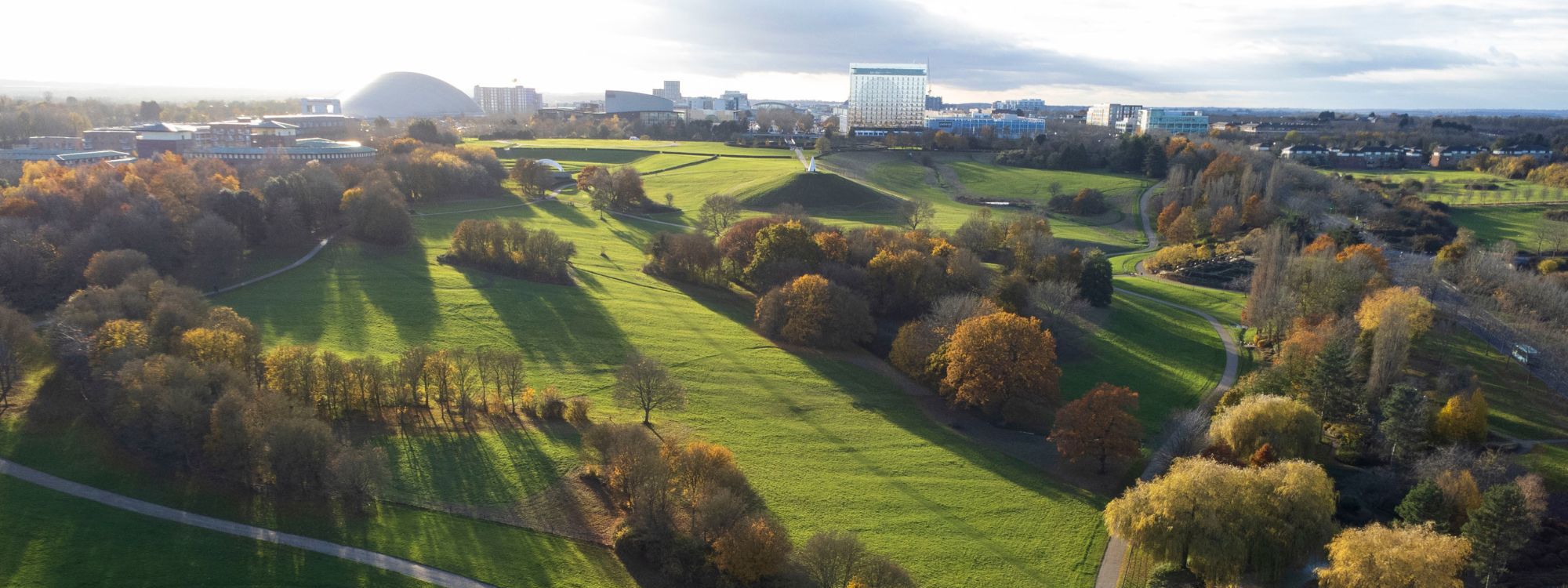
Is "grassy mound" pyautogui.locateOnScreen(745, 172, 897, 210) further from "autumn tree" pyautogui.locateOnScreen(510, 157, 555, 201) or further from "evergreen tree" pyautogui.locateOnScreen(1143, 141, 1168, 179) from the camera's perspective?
"evergreen tree" pyautogui.locateOnScreen(1143, 141, 1168, 179)

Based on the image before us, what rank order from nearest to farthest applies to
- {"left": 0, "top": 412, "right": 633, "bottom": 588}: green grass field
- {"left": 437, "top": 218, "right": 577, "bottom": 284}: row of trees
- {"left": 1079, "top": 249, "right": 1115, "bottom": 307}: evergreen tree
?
{"left": 0, "top": 412, "right": 633, "bottom": 588}: green grass field < {"left": 437, "top": 218, "right": 577, "bottom": 284}: row of trees < {"left": 1079, "top": 249, "right": 1115, "bottom": 307}: evergreen tree

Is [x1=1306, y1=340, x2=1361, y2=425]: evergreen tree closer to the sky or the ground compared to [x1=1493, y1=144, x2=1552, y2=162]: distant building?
closer to the ground

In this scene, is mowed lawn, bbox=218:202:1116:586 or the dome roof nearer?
mowed lawn, bbox=218:202:1116:586

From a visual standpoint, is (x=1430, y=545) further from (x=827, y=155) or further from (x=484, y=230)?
(x=827, y=155)

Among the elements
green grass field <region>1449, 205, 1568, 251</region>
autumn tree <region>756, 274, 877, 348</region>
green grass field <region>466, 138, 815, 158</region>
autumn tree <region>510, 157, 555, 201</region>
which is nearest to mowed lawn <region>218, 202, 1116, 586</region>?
autumn tree <region>756, 274, 877, 348</region>

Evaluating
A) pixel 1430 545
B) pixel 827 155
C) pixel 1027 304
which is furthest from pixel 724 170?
pixel 1430 545

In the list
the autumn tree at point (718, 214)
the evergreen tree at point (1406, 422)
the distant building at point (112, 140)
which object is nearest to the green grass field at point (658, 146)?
the distant building at point (112, 140)

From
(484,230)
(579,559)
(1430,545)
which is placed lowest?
(579,559)
